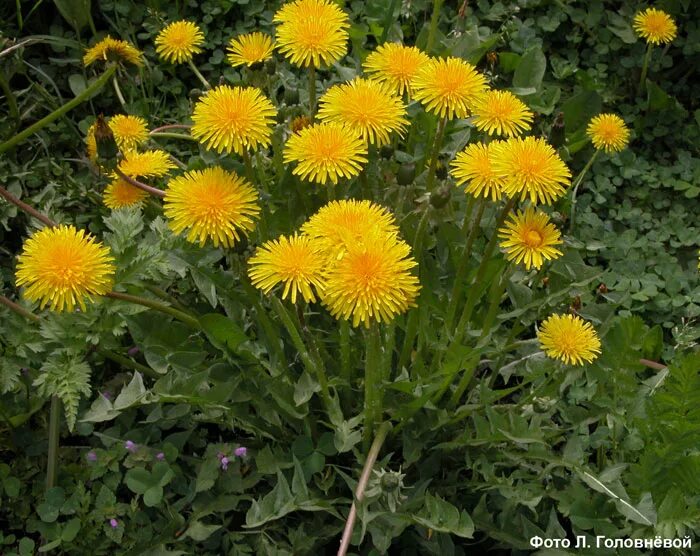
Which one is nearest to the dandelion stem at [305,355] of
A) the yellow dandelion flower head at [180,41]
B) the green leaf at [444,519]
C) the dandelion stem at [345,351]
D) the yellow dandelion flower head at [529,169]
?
the dandelion stem at [345,351]

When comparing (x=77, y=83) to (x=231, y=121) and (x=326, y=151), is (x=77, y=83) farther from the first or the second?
(x=326, y=151)

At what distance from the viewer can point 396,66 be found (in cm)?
167

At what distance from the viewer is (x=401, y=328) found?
1.79 meters

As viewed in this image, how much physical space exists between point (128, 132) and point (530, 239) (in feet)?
3.59

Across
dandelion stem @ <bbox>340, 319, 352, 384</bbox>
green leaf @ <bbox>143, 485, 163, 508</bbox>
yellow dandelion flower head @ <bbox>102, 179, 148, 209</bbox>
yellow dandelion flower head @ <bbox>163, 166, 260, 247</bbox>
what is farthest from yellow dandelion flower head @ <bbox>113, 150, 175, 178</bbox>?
green leaf @ <bbox>143, 485, 163, 508</bbox>

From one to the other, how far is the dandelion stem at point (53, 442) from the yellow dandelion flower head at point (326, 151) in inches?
33.2

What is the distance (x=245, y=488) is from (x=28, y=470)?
1.82 ft

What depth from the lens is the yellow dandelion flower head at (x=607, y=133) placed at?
2364mm

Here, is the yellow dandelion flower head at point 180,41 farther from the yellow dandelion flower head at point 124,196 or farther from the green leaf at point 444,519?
the green leaf at point 444,519

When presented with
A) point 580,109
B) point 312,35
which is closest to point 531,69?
point 580,109

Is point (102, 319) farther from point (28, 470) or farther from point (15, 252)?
point (15, 252)

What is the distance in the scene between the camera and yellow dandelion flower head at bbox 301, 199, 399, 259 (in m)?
1.32

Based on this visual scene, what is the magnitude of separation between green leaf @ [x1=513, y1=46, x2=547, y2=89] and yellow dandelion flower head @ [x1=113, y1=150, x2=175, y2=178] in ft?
4.09

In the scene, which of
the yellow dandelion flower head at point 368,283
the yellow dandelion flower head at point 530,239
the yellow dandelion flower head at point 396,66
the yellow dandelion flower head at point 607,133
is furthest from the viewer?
the yellow dandelion flower head at point 607,133
